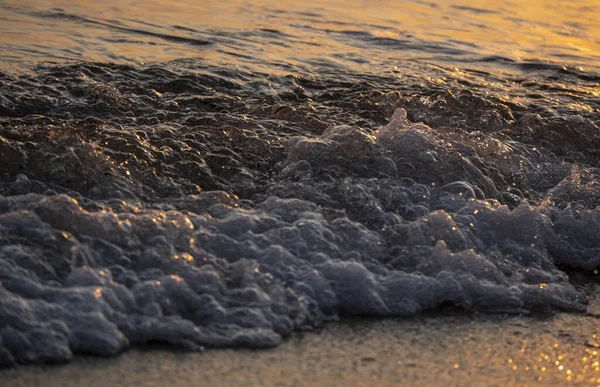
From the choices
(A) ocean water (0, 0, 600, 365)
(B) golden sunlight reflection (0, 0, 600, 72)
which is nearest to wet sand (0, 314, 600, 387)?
(A) ocean water (0, 0, 600, 365)

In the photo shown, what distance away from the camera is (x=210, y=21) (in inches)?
302

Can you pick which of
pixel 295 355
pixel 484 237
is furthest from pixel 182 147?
pixel 295 355

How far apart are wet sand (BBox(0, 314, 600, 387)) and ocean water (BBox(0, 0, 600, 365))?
8 cm

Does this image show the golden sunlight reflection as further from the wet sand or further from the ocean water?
the wet sand

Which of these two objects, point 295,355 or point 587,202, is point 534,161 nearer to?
point 587,202

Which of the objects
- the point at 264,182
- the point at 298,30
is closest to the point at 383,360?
the point at 264,182

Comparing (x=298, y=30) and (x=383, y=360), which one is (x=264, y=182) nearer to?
(x=383, y=360)

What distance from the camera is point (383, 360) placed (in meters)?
2.84

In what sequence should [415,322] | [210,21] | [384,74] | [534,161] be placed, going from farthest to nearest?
1. [210,21]
2. [384,74]
3. [534,161]
4. [415,322]

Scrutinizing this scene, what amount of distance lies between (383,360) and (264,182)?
1.51 m

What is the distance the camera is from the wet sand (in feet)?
8.61

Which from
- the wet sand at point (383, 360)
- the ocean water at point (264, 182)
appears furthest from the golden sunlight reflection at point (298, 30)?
the wet sand at point (383, 360)

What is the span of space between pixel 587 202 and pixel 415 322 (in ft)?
5.58

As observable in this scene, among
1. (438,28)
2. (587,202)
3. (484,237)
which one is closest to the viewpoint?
(484,237)
